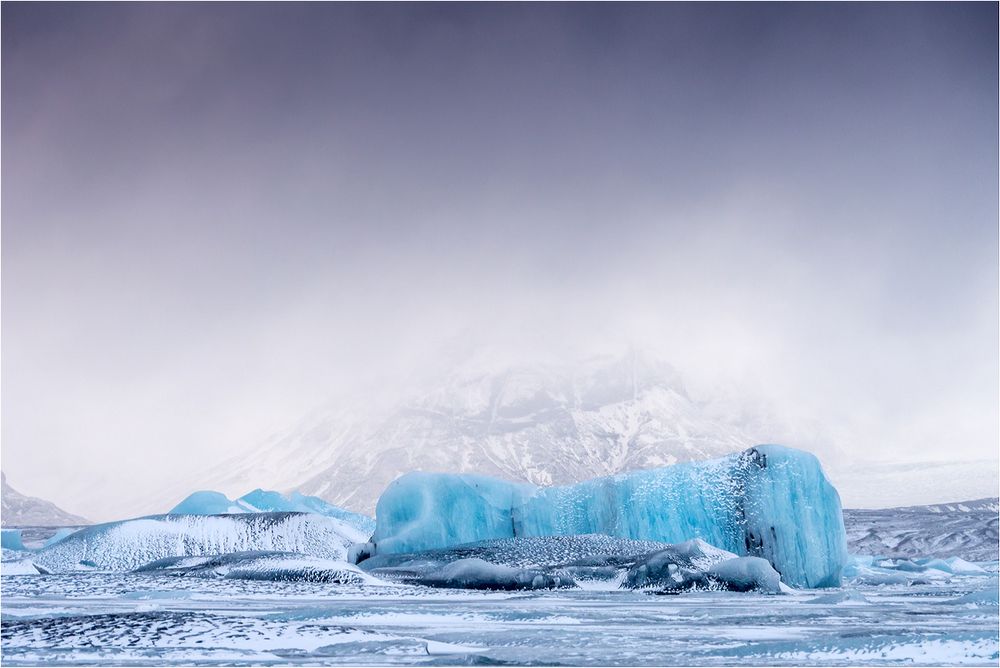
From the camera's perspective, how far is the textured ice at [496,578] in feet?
31.5

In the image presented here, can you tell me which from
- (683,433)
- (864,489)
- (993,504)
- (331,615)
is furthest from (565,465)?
(331,615)

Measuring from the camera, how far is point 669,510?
1391 centimetres

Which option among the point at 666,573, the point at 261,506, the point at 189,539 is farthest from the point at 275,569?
the point at 261,506

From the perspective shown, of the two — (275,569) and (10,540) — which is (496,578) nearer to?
→ (275,569)

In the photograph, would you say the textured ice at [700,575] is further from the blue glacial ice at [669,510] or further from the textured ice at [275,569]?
the textured ice at [275,569]

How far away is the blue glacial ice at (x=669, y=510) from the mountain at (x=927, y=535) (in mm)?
15788

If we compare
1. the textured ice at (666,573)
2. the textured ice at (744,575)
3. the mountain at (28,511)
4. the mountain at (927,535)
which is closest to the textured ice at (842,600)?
the textured ice at (744,575)

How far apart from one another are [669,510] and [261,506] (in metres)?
15.2

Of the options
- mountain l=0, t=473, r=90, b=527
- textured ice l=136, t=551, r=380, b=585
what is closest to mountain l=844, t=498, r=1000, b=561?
textured ice l=136, t=551, r=380, b=585

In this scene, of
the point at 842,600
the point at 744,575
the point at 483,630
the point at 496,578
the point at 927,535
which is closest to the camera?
the point at 483,630

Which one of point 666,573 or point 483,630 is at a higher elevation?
point 483,630

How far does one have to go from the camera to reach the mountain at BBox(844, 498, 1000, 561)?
26.6 metres

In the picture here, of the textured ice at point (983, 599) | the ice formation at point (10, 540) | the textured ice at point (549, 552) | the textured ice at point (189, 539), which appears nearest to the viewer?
the textured ice at point (983, 599)

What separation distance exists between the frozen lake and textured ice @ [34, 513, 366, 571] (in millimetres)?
7566
